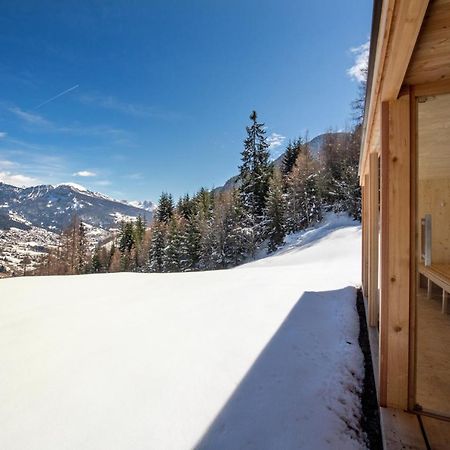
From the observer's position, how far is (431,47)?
132cm

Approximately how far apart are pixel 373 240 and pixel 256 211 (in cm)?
2031

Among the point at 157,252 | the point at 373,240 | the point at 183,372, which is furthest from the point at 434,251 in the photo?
the point at 157,252

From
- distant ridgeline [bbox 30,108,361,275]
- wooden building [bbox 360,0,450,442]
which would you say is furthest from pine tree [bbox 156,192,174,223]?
wooden building [bbox 360,0,450,442]

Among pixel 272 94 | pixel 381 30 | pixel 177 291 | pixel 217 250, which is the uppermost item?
pixel 272 94

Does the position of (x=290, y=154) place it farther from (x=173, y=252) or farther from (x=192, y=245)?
(x=173, y=252)

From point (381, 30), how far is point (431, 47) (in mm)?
374

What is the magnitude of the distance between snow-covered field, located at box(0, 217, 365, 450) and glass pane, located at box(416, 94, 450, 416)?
0.53 m

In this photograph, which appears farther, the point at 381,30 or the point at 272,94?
the point at 272,94

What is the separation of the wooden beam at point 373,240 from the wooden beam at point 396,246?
139cm

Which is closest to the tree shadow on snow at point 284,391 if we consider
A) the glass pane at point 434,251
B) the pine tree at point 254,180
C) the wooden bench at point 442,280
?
the glass pane at point 434,251

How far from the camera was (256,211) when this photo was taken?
23.4m

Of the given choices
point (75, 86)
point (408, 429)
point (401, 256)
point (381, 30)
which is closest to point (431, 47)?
point (381, 30)

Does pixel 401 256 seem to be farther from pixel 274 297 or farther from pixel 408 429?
pixel 274 297

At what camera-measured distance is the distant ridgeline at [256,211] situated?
21141mm
